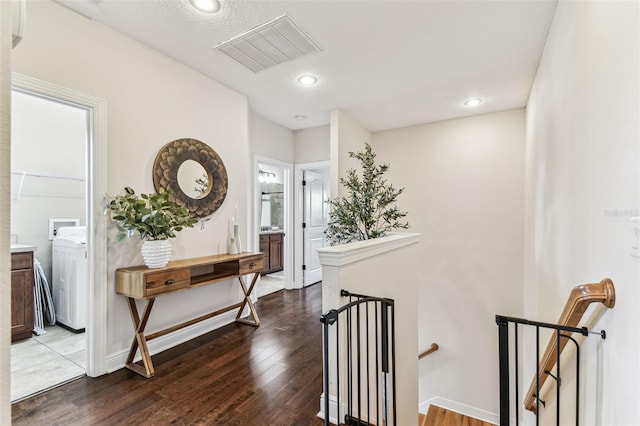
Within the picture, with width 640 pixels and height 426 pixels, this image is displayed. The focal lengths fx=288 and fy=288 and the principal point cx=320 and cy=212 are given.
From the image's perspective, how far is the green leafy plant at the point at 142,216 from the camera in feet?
7.15

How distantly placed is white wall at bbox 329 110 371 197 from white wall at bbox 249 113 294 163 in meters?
1.00

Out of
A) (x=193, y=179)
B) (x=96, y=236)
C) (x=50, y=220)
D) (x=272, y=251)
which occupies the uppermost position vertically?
(x=193, y=179)

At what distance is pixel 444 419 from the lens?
3646 millimetres

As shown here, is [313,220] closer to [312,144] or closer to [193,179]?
[312,144]

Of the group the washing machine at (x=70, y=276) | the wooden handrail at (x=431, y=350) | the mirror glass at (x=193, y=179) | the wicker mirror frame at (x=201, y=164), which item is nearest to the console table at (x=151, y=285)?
the wicker mirror frame at (x=201, y=164)

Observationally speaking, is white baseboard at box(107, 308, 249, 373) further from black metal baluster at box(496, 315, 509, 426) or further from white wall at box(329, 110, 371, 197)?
black metal baluster at box(496, 315, 509, 426)

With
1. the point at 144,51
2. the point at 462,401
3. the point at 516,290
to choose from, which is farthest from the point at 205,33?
the point at 462,401

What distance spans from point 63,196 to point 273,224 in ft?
13.6

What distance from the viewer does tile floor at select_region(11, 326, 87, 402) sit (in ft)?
6.67

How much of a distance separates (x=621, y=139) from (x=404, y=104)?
288 centimetres

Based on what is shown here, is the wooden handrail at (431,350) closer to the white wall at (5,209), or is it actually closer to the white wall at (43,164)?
the white wall at (5,209)

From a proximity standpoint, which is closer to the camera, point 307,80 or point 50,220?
point 307,80

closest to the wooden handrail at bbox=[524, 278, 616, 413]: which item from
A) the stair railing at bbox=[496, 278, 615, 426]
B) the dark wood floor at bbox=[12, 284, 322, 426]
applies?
the stair railing at bbox=[496, 278, 615, 426]

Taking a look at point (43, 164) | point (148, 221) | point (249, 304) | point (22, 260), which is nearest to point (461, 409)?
point (249, 304)
